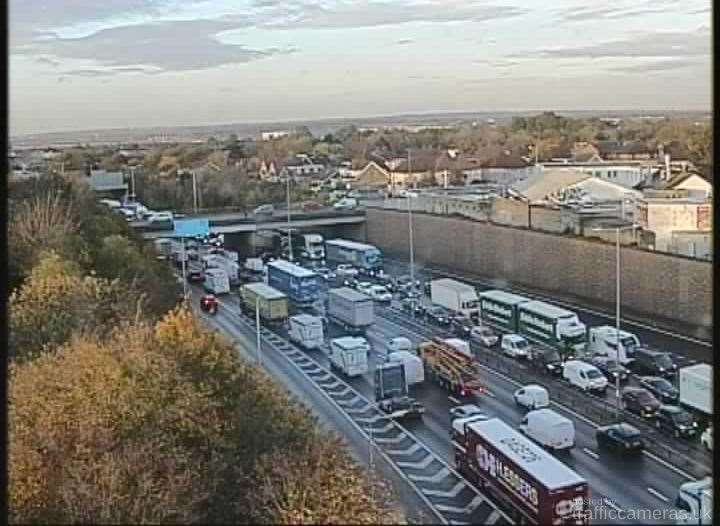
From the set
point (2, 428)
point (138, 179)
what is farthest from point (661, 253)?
point (2, 428)

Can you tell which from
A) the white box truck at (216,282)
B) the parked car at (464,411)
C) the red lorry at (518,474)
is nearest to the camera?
the red lorry at (518,474)

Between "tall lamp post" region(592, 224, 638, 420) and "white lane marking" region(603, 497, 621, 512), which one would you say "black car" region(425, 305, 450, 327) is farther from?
"white lane marking" region(603, 497, 621, 512)

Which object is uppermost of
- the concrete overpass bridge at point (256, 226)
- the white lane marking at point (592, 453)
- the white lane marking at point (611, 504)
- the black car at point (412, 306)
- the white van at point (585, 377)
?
the concrete overpass bridge at point (256, 226)

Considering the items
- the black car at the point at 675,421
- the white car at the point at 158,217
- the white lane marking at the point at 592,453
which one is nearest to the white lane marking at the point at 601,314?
the black car at the point at 675,421

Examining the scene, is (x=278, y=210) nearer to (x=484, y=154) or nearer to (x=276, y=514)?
(x=484, y=154)

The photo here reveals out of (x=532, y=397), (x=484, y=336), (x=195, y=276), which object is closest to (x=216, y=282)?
(x=195, y=276)

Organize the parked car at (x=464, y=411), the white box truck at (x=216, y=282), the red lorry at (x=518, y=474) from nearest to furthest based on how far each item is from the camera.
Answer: the red lorry at (x=518, y=474)
the parked car at (x=464, y=411)
the white box truck at (x=216, y=282)

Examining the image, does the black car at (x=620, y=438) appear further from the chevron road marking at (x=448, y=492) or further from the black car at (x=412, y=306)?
the black car at (x=412, y=306)

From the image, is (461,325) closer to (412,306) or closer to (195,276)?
(412,306)
